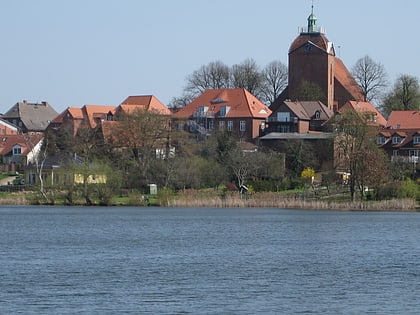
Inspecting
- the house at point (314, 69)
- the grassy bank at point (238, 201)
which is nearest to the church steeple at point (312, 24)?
the house at point (314, 69)

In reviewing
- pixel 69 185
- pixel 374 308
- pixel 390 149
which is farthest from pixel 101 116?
pixel 374 308

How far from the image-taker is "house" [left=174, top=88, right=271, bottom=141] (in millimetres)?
105562

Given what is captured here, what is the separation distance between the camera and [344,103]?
110312 millimetres

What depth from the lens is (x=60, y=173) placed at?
7669 cm

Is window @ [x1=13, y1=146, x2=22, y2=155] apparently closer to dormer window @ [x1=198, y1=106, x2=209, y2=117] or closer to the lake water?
dormer window @ [x1=198, y1=106, x2=209, y2=117]

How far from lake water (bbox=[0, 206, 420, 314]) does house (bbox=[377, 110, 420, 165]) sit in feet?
118

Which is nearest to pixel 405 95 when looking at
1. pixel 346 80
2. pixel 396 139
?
pixel 346 80

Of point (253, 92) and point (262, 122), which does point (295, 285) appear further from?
point (253, 92)

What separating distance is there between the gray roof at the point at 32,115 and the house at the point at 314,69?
128ft

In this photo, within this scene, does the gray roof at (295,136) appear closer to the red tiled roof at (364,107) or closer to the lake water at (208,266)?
the red tiled roof at (364,107)

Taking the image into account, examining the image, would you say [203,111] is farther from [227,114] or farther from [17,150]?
[17,150]

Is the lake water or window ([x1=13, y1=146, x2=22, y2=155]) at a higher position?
window ([x1=13, y1=146, x2=22, y2=155])

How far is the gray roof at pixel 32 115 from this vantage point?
137 meters

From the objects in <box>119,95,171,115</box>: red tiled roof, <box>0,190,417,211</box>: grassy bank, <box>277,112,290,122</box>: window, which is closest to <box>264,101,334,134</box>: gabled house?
<box>277,112,290,122</box>: window
